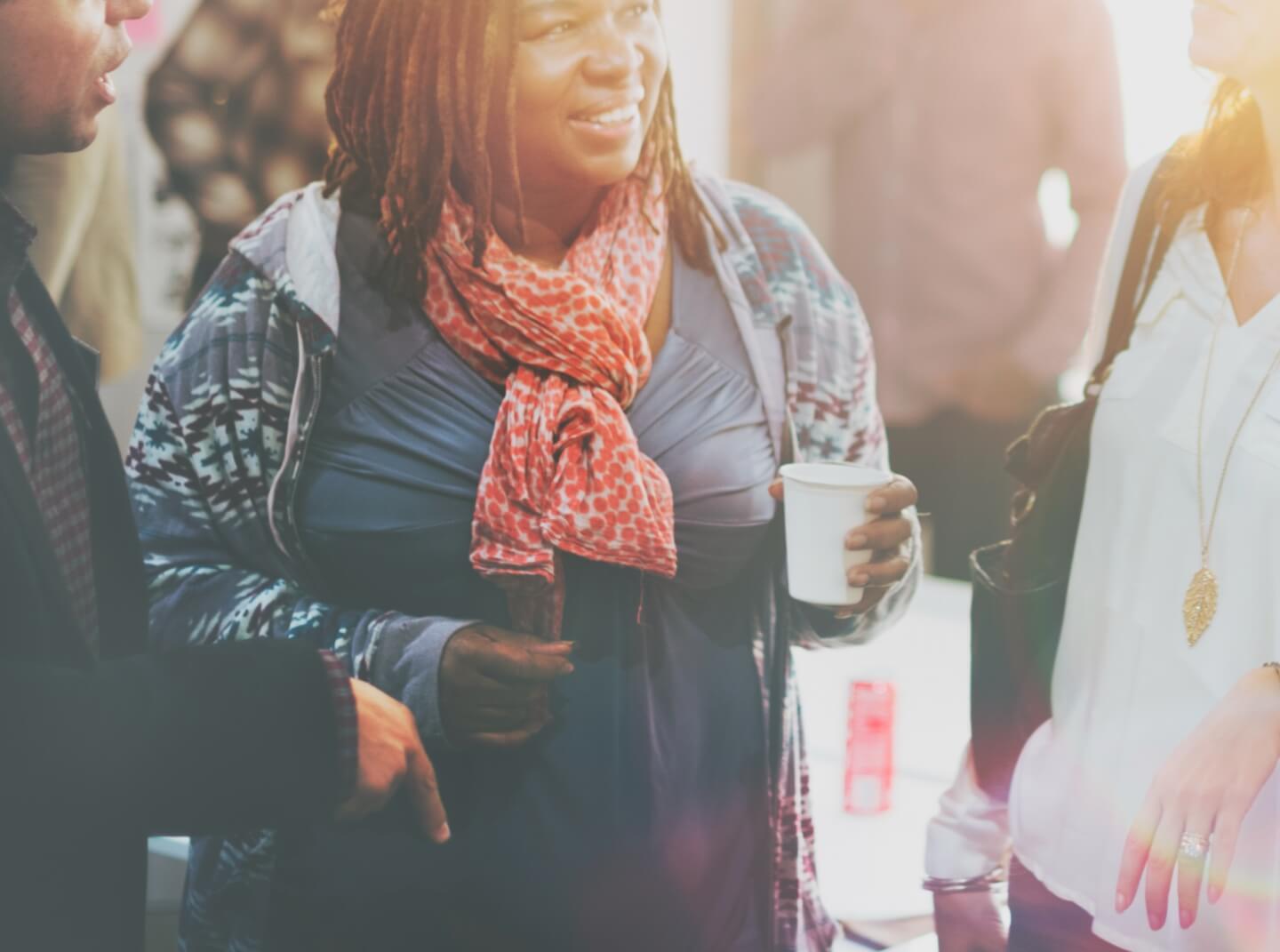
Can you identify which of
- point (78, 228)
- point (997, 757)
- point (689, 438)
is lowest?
point (997, 757)

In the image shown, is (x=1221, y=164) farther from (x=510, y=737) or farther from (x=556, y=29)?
(x=510, y=737)

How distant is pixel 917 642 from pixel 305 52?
1150 millimetres

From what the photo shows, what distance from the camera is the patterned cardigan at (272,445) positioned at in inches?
45.1

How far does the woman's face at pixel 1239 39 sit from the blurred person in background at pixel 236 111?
44.8 inches

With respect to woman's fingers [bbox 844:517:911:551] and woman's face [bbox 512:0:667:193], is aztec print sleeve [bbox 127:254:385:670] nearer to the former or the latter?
woman's face [bbox 512:0:667:193]

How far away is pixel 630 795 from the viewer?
3.94ft

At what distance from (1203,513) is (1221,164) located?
28 cm

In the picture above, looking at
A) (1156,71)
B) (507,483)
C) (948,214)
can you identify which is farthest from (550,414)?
(948,214)

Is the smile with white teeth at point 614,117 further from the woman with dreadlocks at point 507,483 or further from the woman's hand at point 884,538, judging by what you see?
the woman's hand at point 884,538

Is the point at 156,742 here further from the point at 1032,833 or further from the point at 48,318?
the point at 1032,833

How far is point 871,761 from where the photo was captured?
1.60 meters

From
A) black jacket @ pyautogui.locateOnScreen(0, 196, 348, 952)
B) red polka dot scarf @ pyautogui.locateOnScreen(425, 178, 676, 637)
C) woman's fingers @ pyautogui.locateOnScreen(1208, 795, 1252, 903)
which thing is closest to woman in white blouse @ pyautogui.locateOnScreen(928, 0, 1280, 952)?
woman's fingers @ pyautogui.locateOnScreen(1208, 795, 1252, 903)

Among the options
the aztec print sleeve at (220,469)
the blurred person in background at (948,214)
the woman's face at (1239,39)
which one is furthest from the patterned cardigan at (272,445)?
the blurred person in background at (948,214)

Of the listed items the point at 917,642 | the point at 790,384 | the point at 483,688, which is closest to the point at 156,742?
the point at 483,688
